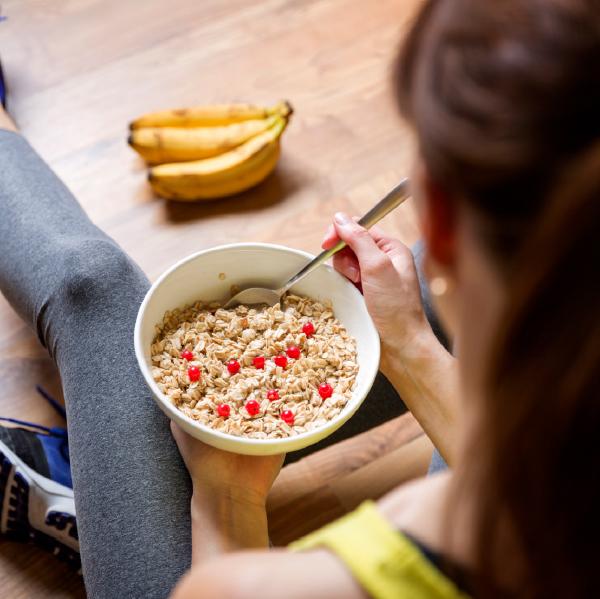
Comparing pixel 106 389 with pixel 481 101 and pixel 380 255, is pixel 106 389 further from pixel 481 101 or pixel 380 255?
pixel 481 101

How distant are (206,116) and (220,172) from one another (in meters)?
0.17

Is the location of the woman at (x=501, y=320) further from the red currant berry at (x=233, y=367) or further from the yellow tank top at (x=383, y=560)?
the red currant berry at (x=233, y=367)

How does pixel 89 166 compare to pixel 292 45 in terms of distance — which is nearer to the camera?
pixel 89 166

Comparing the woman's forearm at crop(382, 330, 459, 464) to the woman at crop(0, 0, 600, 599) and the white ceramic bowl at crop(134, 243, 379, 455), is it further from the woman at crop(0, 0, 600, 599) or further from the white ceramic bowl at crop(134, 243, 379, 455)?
the woman at crop(0, 0, 600, 599)

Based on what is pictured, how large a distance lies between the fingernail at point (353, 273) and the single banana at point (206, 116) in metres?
0.59

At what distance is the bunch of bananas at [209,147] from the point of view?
1338 mm

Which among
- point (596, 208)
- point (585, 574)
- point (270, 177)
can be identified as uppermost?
point (596, 208)

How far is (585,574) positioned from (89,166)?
4.09 feet

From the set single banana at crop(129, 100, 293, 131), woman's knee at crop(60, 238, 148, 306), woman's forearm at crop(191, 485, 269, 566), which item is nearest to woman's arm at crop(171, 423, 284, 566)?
woman's forearm at crop(191, 485, 269, 566)

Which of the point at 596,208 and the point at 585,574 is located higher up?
the point at 596,208

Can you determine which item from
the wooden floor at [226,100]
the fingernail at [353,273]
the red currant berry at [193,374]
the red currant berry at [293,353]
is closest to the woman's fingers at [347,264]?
the fingernail at [353,273]

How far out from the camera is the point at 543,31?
0.38 metres

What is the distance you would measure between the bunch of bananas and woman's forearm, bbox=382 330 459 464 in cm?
57

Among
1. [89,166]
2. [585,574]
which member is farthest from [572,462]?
[89,166]
